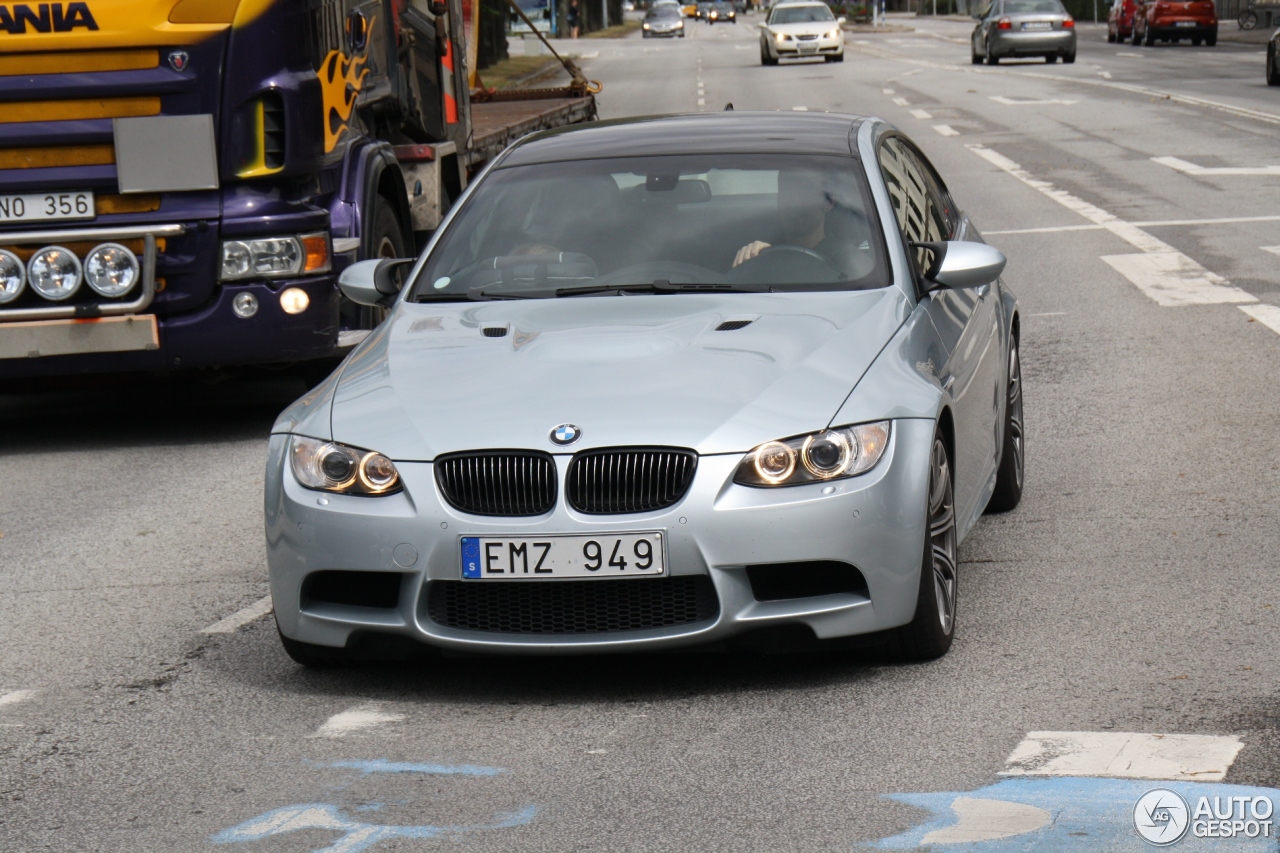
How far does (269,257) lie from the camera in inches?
355

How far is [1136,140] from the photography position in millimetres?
24219

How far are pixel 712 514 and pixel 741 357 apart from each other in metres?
0.66

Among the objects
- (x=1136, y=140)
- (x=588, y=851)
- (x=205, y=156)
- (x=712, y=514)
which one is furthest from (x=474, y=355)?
(x=1136, y=140)

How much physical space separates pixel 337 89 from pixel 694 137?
374cm

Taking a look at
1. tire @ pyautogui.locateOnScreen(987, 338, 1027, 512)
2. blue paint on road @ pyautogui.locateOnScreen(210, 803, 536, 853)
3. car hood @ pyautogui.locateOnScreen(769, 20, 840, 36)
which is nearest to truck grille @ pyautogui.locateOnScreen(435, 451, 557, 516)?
blue paint on road @ pyautogui.locateOnScreen(210, 803, 536, 853)

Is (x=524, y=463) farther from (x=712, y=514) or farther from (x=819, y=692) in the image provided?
(x=819, y=692)

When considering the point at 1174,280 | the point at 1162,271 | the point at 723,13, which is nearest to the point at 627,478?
the point at 1174,280

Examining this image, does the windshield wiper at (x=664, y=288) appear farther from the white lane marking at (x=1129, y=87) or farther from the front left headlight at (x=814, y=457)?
the white lane marking at (x=1129, y=87)

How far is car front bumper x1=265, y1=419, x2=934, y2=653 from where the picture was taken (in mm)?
4660

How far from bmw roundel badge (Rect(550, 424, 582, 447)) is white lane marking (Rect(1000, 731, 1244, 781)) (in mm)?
1301

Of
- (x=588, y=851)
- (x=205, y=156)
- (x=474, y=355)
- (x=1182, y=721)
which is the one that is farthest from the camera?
(x=205, y=156)

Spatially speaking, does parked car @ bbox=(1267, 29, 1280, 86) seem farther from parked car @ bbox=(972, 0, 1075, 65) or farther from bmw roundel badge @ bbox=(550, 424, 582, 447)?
bmw roundel badge @ bbox=(550, 424, 582, 447)

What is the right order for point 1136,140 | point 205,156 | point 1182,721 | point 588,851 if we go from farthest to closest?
1. point 1136,140
2. point 205,156
3. point 1182,721
4. point 588,851
